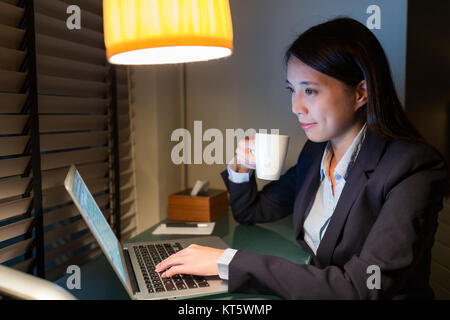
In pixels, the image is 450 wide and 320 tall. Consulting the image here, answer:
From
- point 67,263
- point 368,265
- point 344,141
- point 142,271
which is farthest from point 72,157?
point 368,265

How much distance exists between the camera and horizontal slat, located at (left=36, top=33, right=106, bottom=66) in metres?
1.26

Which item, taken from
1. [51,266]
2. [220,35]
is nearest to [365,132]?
[220,35]

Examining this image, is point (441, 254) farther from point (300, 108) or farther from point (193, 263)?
point (193, 263)

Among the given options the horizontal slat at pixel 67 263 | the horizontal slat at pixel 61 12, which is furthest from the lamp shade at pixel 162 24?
the horizontal slat at pixel 67 263

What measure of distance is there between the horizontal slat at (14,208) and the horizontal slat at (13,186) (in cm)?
2

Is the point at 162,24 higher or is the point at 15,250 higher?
the point at 162,24

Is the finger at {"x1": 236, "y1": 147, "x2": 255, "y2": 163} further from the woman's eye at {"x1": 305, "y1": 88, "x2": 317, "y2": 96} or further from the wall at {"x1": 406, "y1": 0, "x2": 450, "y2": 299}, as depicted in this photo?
the wall at {"x1": 406, "y1": 0, "x2": 450, "y2": 299}

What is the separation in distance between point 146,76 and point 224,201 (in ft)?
2.20

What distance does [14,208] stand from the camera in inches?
44.6

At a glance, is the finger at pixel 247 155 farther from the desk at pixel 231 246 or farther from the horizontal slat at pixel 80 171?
the horizontal slat at pixel 80 171

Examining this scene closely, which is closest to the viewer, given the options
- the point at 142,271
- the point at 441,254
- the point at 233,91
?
the point at 142,271

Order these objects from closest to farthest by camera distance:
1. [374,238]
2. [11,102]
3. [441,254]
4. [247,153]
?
[374,238], [11,102], [247,153], [441,254]

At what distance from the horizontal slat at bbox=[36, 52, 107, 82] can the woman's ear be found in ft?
3.16

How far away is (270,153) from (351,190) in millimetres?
256
